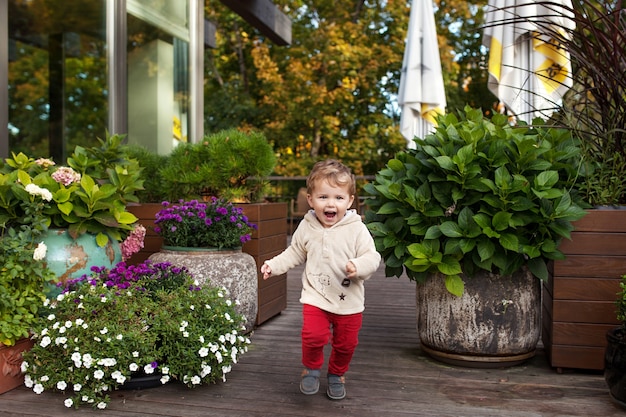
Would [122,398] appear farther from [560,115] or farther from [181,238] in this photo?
[560,115]

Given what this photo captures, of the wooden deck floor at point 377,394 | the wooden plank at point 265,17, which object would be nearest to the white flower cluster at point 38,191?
the wooden deck floor at point 377,394

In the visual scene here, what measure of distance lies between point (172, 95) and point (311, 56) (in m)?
8.65

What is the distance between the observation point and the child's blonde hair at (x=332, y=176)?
2195mm

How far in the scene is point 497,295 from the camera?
2.62 meters

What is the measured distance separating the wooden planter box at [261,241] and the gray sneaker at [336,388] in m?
1.25

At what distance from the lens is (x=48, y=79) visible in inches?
351

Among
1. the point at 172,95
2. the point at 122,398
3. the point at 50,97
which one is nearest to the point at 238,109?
the point at 50,97

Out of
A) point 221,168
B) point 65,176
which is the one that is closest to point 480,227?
point 221,168

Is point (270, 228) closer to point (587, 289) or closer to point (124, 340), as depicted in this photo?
point (124, 340)

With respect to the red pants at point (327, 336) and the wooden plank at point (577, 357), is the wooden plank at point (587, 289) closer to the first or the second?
the wooden plank at point (577, 357)

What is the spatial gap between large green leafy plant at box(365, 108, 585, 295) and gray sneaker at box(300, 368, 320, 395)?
0.68 meters

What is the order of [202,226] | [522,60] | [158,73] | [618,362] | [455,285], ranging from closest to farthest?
[618,362]
[455,285]
[202,226]
[522,60]
[158,73]

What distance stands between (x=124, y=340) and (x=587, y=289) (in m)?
1.95

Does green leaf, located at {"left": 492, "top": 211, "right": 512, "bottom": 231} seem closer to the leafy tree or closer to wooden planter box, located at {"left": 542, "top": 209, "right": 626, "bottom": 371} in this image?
wooden planter box, located at {"left": 542, "top": 209, "right": 626, "bottom": 371}
